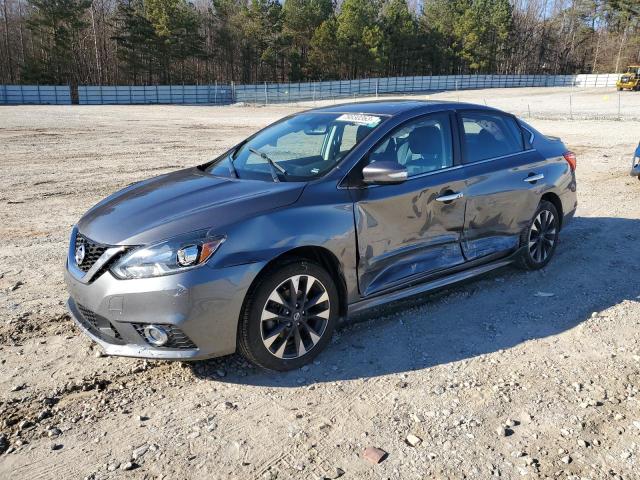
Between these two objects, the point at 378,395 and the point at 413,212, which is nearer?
the point at 378,395

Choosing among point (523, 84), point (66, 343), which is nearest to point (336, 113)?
point (66, 343)

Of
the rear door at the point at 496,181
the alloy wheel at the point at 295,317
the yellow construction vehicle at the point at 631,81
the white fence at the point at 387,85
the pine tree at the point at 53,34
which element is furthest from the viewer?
the pine tree at the point at 53,34

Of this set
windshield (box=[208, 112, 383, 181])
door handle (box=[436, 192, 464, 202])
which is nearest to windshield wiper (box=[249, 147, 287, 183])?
windshield (box=[208, 112, 383, 181])

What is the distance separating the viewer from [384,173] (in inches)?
153

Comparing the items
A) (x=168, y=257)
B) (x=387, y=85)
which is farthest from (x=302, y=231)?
(x=387, y=85)

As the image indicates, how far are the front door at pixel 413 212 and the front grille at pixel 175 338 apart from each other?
1.28 metres

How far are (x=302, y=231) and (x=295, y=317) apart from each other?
556mm

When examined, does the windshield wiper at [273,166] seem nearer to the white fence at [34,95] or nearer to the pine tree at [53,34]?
the white fence at [34,95]

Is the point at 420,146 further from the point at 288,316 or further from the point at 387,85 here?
the point at 387,85

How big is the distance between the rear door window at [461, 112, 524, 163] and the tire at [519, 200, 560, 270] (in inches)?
26.8

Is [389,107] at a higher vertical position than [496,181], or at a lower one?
higher

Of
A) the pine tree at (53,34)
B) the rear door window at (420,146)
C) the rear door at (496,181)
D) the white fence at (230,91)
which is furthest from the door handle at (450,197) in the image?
the pine tree at (53,34)

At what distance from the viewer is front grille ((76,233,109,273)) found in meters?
3.50

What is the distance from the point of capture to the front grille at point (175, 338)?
333 cm
